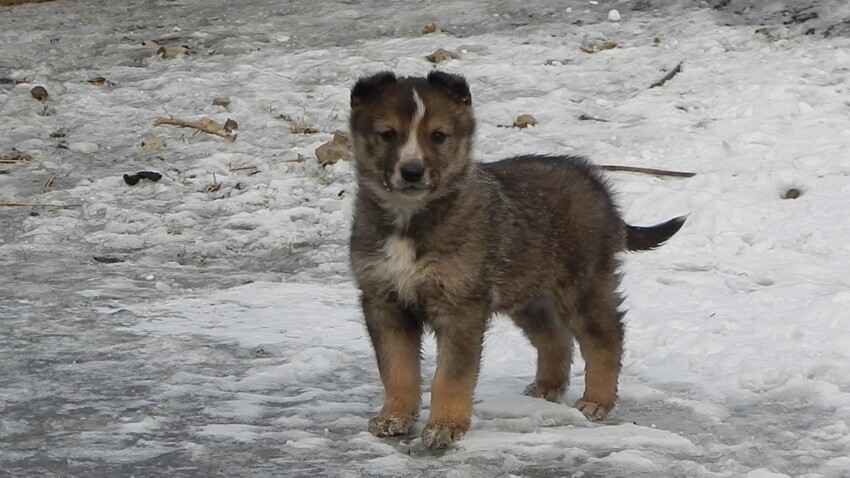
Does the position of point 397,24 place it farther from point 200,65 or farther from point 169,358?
point 169,358

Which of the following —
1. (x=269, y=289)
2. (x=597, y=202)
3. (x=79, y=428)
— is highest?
(x=597, y=202)

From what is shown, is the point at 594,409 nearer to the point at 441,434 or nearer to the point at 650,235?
the point at 441,434

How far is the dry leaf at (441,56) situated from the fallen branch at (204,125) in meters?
2.55

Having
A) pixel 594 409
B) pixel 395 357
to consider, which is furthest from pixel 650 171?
pixel 395 357

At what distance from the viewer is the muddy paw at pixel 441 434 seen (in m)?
5.36

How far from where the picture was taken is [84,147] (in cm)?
1200

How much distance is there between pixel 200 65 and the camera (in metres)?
14.1

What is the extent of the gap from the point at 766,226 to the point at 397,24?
7.01 meters

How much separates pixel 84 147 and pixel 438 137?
7140 millimetres

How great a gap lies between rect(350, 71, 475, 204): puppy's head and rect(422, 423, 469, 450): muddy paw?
3.24ft

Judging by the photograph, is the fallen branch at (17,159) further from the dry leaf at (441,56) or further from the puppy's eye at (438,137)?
the puppy's eye at (438,137)

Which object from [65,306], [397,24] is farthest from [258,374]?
[397,24]

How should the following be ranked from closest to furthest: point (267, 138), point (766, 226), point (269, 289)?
point (269, 289)
point (766, 226)
point (267, 138)

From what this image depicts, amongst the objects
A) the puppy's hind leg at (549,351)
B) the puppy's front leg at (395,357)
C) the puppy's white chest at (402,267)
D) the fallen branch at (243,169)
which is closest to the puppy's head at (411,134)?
the puppy's white chest at (402,267)
